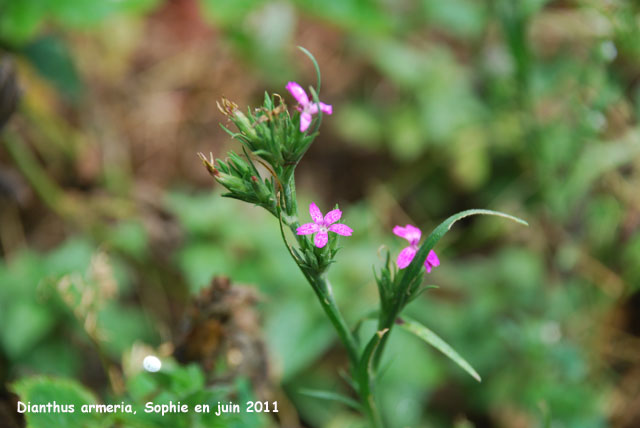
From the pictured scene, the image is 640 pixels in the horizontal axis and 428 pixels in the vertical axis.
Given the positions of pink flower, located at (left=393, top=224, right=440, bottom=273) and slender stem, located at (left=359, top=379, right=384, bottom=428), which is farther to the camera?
slender stem, located at (left=359, top=379, right=384, bottom=428)

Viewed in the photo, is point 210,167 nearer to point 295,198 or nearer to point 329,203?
point 295,198

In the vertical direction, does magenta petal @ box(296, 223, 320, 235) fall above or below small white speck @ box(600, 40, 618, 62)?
above

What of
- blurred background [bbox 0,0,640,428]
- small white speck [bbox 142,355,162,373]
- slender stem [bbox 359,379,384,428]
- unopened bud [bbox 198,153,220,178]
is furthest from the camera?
blurred background [bbox 0,0,640,428]

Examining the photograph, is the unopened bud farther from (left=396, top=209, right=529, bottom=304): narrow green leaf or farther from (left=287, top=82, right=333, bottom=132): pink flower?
(left=396, top=209, right=529, bottom=304): narrow green leaf

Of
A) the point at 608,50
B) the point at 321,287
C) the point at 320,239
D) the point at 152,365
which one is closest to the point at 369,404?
the point at 321,287

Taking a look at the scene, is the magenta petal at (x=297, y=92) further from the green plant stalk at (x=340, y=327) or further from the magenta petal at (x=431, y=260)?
the magenta petal at (x=431, y=260)

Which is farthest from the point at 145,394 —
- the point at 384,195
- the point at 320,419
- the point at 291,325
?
the point at 384,195

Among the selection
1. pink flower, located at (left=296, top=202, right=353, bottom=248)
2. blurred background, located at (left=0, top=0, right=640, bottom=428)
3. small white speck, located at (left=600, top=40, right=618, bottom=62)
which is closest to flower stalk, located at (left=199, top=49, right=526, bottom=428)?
pink flower, located at (left=296, top=202, right=353, bottom=248)
